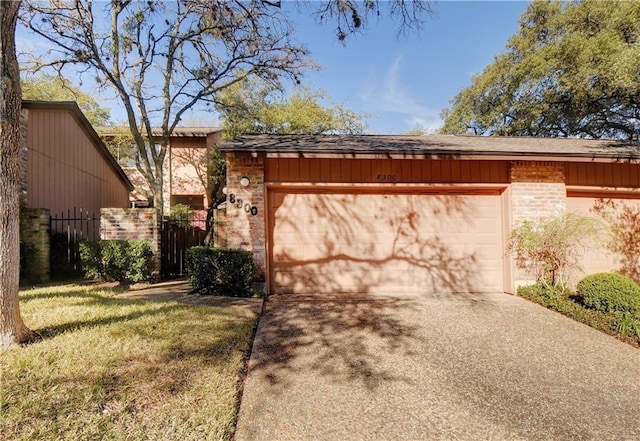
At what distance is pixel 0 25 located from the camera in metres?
3.02

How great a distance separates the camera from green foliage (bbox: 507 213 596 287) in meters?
5.61

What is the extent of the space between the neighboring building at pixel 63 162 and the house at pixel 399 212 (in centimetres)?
635

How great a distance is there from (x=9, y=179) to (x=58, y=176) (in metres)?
8.18

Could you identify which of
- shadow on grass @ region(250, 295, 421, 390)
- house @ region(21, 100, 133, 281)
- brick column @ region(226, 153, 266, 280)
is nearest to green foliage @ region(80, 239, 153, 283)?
house @ region(21, 100, 133, 281)

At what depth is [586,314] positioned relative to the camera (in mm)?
4770

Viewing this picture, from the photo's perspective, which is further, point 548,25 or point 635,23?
Result: point 548,25

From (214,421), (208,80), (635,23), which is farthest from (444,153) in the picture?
(635,23)

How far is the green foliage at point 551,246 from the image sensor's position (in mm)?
5605

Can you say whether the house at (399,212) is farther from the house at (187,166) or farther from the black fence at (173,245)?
the house at (187,166)

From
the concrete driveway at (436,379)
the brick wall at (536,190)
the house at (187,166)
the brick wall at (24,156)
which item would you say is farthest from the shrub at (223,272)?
the house at (187,166)

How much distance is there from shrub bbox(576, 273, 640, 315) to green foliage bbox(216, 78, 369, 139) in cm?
1363

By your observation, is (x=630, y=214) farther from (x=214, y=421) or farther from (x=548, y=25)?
(x=548, y=25)

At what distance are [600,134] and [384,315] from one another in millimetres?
15806

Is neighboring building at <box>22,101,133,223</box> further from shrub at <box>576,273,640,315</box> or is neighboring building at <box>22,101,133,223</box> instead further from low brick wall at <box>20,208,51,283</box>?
shrub at <box>576,273,640,315</box>
